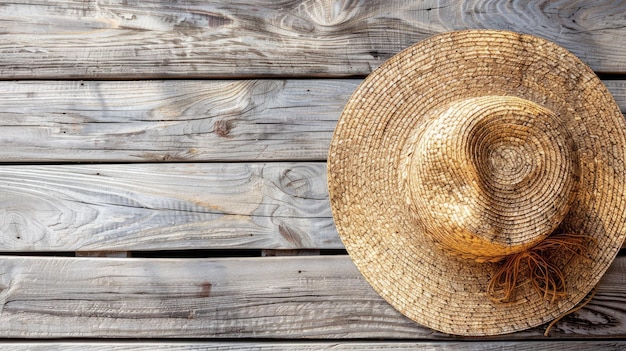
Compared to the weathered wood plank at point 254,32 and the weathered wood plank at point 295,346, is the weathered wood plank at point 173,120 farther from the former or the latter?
the weathered wood plank at point 295,346

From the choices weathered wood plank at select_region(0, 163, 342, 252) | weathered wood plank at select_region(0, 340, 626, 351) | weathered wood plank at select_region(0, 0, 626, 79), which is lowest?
weathered wood plank at select_region(0, 340, 626, 351)

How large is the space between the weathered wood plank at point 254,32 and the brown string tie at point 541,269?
1.52 ft

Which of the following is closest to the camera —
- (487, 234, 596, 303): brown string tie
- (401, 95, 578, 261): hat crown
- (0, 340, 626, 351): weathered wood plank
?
(401, 95, 578, 261): hat crown

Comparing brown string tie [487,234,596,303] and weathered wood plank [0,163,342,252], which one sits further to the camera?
weathered wood plank [0,163,342,252]

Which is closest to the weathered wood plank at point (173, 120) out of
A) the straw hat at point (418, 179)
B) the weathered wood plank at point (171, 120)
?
the weathered wood plank at point (171, 120)

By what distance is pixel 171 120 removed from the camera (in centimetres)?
129

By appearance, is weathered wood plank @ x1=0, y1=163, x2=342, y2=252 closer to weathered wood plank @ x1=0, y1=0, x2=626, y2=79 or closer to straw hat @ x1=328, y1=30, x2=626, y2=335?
straw hat @ x1=328, y1=30, x2=626, y2=335

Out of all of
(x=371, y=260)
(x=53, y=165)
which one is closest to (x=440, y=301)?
(x=371, y=260)

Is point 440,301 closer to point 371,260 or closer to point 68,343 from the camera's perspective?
point 371,260

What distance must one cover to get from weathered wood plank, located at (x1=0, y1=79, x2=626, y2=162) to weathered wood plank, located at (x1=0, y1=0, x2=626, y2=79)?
4 cm

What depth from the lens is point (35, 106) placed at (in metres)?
1.29

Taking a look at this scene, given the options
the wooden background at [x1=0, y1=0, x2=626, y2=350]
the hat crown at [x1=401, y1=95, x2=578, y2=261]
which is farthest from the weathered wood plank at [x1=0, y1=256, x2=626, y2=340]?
the hat crown at [x1=401, y1=95, x2=578, y2=261]

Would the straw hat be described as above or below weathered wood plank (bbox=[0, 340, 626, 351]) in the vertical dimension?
above

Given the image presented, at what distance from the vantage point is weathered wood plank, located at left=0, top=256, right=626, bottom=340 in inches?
50.0
